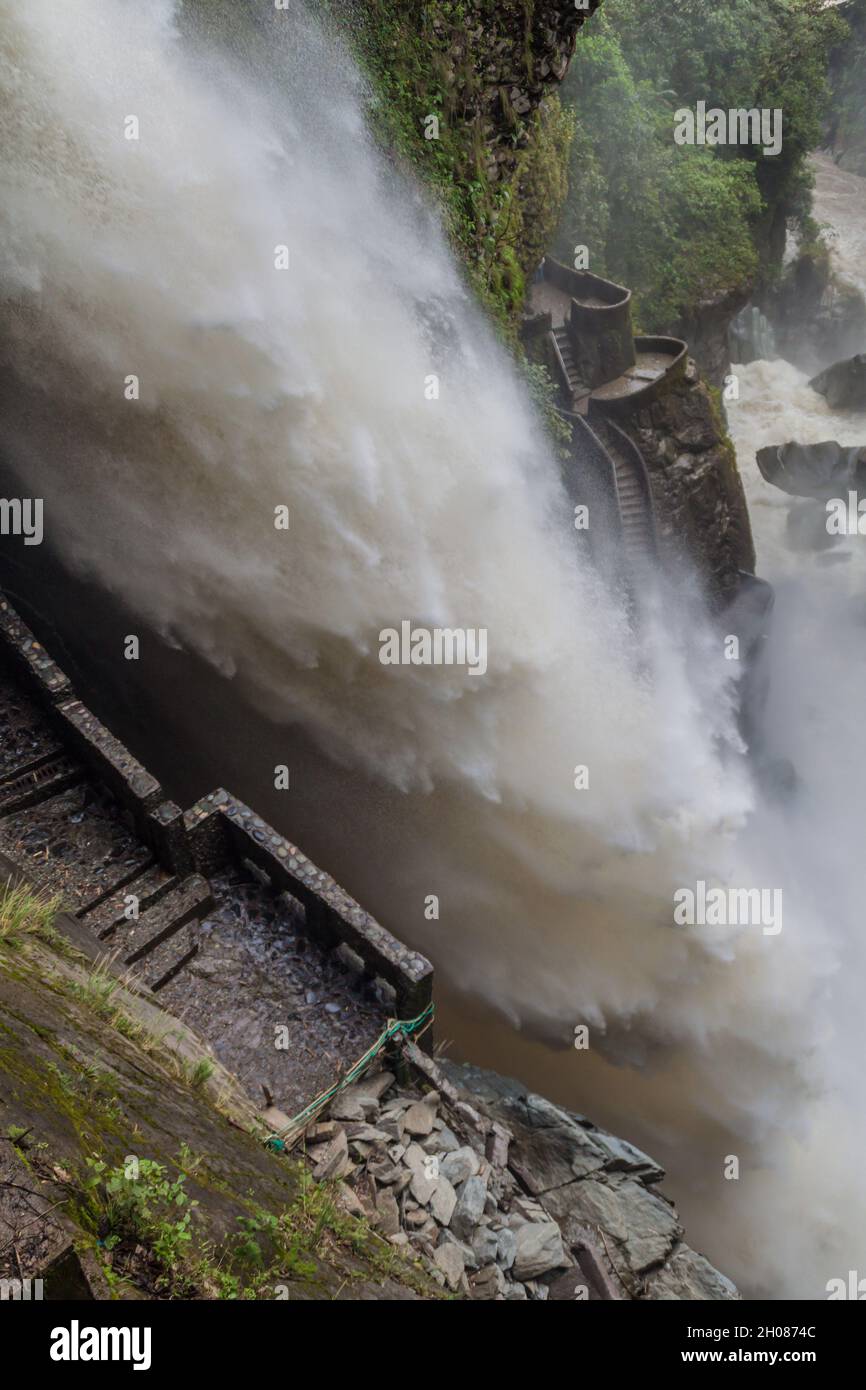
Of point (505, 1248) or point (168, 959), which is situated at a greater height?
point (168, 959)

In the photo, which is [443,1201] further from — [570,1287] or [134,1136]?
[134,1136]

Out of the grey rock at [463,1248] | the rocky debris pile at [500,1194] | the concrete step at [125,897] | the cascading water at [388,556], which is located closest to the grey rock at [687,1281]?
the rocky debris pile at [500,1194]

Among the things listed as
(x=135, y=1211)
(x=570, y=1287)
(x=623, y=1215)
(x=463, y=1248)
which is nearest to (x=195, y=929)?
(x=463, y=1248)

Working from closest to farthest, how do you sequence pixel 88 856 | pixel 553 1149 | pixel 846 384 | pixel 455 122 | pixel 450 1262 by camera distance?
pixel 450 1262
pixel 88 856
pixel 553 1149
pixel 455 122
pixel 846 384

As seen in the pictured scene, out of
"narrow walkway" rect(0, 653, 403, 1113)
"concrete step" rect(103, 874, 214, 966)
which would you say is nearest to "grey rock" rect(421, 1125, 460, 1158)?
"narrow walkway" rect(0, 653, 403, 1113)

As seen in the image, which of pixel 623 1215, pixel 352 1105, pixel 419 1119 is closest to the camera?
pixel 352 1105
